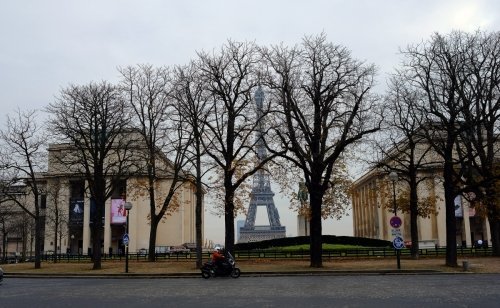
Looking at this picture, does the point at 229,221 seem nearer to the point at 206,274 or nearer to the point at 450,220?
the point at 206,274

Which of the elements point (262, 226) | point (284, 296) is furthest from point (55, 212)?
point (262, 226)

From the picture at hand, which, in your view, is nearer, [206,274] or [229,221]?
[206,274]

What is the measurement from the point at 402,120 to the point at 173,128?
58.2 feet

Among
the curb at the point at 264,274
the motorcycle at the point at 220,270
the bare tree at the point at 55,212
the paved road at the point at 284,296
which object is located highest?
the bare tree at the point at 55,212

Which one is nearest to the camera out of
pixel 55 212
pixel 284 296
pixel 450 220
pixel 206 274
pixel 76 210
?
pixel 284 296

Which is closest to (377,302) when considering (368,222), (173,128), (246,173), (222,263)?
(222,263)

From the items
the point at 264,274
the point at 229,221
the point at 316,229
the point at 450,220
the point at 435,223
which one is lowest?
the point at 264,274

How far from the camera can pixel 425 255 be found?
4772 cm

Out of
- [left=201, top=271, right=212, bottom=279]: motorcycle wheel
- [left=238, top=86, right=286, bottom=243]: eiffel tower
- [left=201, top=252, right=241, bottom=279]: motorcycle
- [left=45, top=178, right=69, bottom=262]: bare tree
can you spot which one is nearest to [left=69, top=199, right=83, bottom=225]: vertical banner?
[left=45, top=178, right=69, bottom=262]: bare tree

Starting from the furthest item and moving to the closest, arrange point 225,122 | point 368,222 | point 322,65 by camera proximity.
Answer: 1. point 368,222
2. point 225,122
3. point 322,65

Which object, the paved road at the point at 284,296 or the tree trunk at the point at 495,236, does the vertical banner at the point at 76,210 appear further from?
the paved road at the point at 284,296

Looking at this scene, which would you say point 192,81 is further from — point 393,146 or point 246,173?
point 393,146

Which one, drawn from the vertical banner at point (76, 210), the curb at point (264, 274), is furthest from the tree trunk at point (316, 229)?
the vertical banner at point (76, 210)

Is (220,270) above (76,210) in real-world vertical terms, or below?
below
